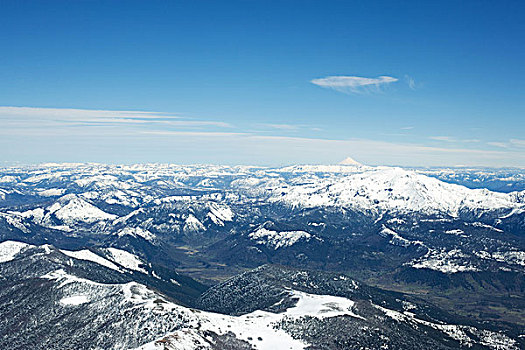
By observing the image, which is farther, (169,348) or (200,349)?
(200,349)
